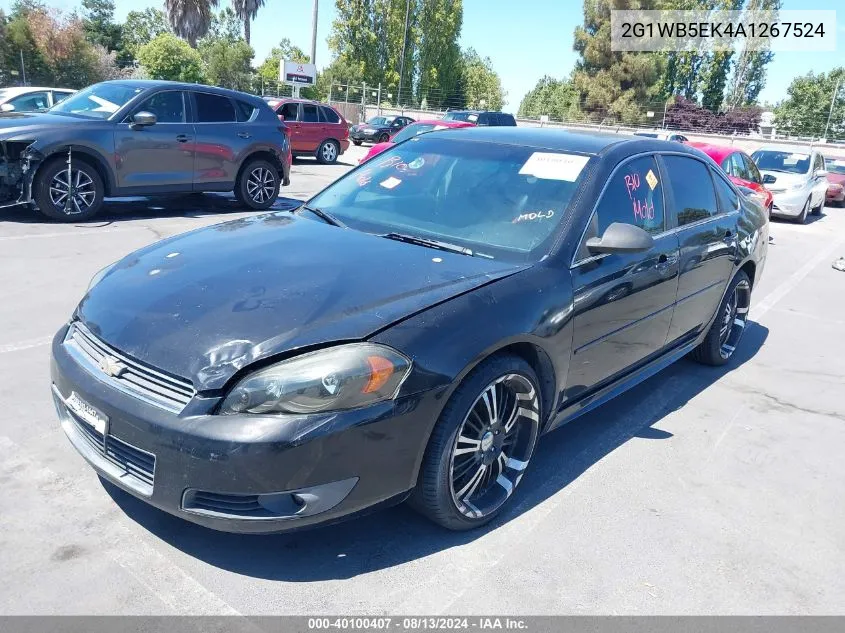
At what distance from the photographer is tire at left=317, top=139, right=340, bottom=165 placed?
1946 centimetres

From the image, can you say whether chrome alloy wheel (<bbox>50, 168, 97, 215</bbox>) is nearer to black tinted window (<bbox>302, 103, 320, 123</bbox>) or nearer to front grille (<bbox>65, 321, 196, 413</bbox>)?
front grille (<bbox>65, 321, 196, 413</bbox>)

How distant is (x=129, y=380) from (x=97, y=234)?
6096 millimetres

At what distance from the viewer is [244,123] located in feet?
32.4

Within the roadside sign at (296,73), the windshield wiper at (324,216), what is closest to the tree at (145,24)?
the roadside sign at (296,73)

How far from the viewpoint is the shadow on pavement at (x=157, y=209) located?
8469 mm

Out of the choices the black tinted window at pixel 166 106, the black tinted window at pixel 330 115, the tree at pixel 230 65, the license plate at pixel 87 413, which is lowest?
the license plate at pixel 87 413

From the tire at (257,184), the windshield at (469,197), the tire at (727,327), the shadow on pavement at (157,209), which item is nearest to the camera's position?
the windshield at (469,197)

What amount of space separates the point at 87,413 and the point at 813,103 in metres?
76.6

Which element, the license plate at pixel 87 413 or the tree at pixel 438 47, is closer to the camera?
the license plate at pixel 87 413

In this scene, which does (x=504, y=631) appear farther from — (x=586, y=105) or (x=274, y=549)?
(x=586, y=105)

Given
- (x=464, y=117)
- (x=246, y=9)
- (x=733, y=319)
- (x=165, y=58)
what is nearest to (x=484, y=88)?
(x=246, y=9)

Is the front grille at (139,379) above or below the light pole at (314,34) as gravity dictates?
below

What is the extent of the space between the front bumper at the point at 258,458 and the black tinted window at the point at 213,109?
7.70m

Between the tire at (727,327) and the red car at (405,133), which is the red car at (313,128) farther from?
the tire at (727,327)
